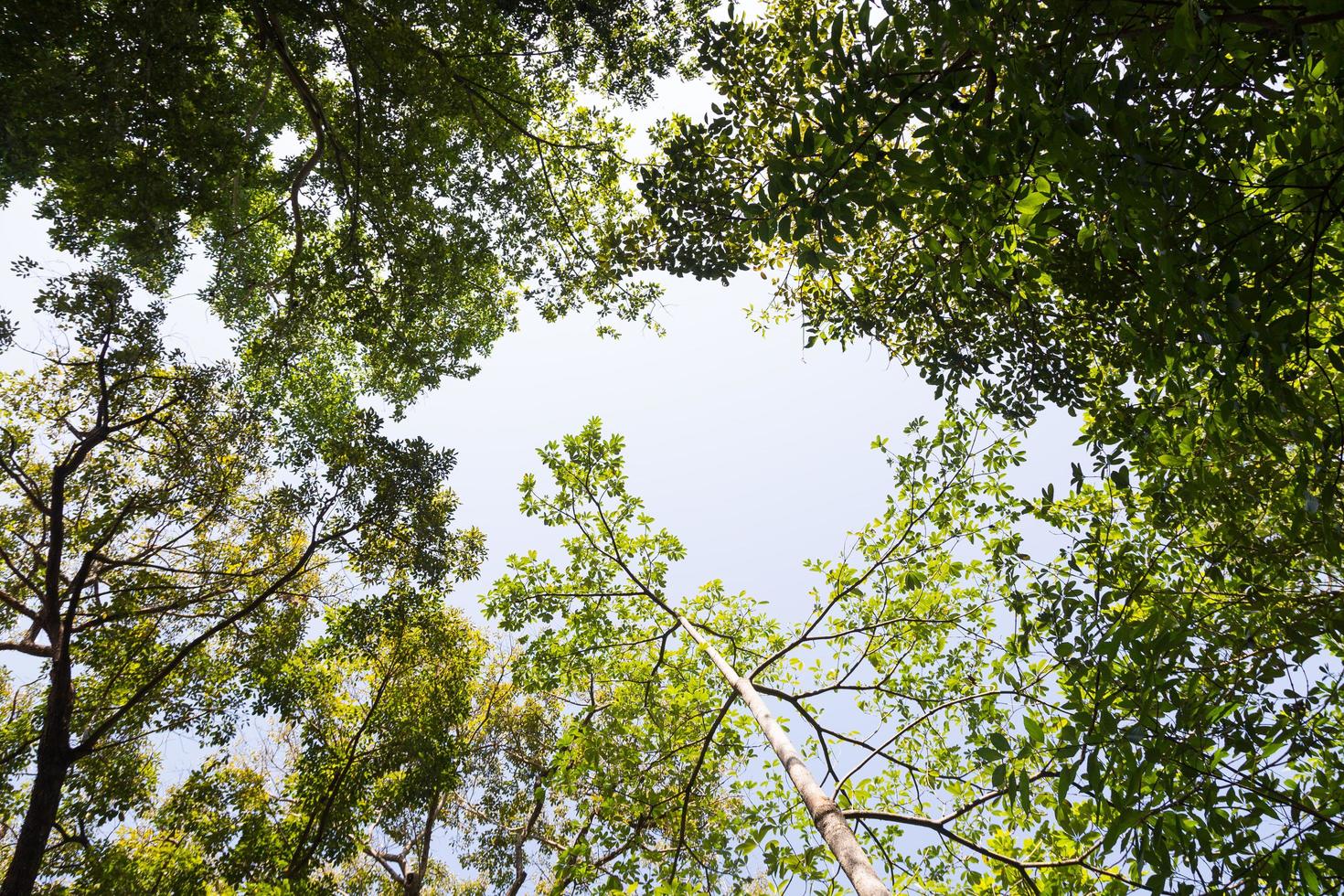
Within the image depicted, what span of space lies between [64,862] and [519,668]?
757 centimetres

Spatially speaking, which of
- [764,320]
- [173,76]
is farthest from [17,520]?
[764,320]

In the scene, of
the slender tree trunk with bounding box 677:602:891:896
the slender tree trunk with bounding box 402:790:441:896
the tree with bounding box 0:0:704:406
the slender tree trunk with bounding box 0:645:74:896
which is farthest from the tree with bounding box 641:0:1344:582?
the slender tree trunk with bounding box 402:790:441:896

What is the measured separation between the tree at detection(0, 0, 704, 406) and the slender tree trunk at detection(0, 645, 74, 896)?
4.35 meters

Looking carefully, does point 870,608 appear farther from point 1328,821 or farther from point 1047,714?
point 1328,821

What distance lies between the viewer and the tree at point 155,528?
7.48m

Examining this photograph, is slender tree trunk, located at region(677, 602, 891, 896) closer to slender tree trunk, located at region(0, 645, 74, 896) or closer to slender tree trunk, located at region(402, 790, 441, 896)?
slender tree trunk, located at region(402, 790, 441, 896)

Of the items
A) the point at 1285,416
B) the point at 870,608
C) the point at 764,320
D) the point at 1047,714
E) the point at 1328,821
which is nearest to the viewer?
the point at 1328,821

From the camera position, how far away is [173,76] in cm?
575

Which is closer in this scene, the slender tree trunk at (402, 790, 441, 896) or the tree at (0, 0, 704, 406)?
the tree at (0, 0, 704, 406)

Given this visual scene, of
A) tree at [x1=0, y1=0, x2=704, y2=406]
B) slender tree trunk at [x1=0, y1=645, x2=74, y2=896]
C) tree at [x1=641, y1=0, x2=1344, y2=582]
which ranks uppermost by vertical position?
tree at [x1=0, y1=0, x2=704, y2=406]

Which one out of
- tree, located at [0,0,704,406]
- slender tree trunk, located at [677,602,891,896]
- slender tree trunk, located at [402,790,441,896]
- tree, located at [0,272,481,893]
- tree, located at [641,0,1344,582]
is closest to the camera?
tree, located at [641,0,1344,582]

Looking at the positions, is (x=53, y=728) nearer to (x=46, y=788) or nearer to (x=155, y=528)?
(x=46, y=788)

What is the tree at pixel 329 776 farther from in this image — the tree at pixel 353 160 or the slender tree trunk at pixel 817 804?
the slender tree trunk at pixel 817 804

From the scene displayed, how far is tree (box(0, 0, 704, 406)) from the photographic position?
18.7 feet
